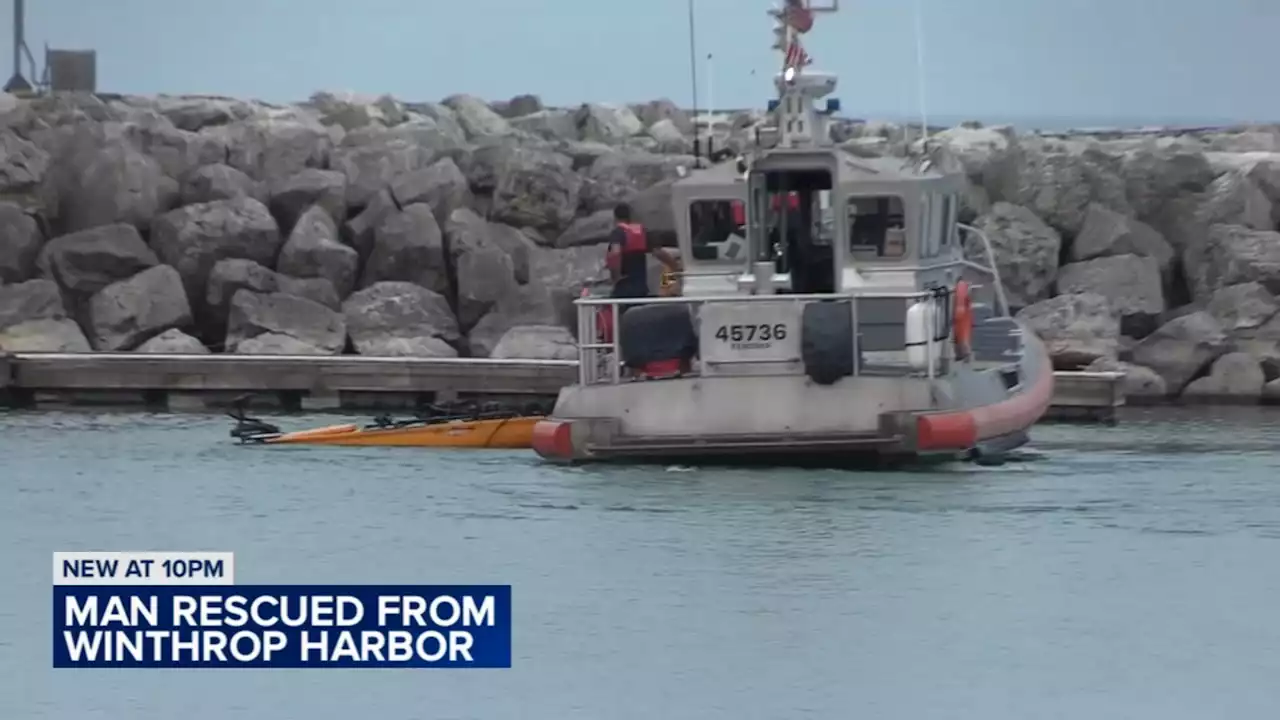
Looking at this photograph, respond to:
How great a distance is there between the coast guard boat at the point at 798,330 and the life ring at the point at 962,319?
18 mm

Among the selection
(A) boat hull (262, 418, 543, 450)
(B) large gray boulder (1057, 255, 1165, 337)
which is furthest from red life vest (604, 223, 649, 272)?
(B) large gray boulder (1057, 255, 1165, 337)

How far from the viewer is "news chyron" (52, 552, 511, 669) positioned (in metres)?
13.6

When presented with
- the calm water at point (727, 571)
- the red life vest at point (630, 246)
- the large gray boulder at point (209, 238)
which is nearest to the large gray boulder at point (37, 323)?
the large gray boulder at point (209, 238)

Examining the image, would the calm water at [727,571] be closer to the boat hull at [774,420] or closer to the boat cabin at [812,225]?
the boat hull at [774,420]

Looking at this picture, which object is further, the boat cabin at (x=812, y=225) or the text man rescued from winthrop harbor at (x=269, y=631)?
the boat cabin at (x=812, y=225)

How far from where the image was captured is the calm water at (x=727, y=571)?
14086 mm

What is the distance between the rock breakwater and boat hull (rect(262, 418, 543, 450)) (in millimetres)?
3718

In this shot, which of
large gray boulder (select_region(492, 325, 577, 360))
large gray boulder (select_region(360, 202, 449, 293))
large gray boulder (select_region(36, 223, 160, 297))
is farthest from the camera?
large gray boulder (select_region(360, 202, 449, 293))

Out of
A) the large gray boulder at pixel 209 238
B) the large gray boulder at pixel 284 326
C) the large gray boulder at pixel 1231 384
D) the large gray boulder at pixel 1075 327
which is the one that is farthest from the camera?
the large gray boulder at pixel 209 238

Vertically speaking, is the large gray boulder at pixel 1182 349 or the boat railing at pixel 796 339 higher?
the boat railing at pixel 796 339

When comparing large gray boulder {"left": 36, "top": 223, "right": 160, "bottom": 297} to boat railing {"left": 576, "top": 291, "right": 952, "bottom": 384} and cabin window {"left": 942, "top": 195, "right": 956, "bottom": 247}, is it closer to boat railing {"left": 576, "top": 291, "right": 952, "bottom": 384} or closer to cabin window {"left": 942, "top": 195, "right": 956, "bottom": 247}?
boat railing {"left": 576, "top": 291, "right": 952, "bottom": 384}

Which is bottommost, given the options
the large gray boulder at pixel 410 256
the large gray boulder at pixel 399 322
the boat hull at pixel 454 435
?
the boat hull at pixel 454 435

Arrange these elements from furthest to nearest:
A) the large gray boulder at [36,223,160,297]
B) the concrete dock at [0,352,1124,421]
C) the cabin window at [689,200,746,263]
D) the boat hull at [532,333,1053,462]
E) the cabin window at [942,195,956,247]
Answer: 1. the large gray boulder at [36,223,160,297]
2. the concrete dock at [0,352,1124,421]
3. the cabin window at [942,195,956,247]
4. the cabin window at [689,200,746,263]
5. the boat hull at [532,333,1053,462]

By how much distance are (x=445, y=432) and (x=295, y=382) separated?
4472 mm
